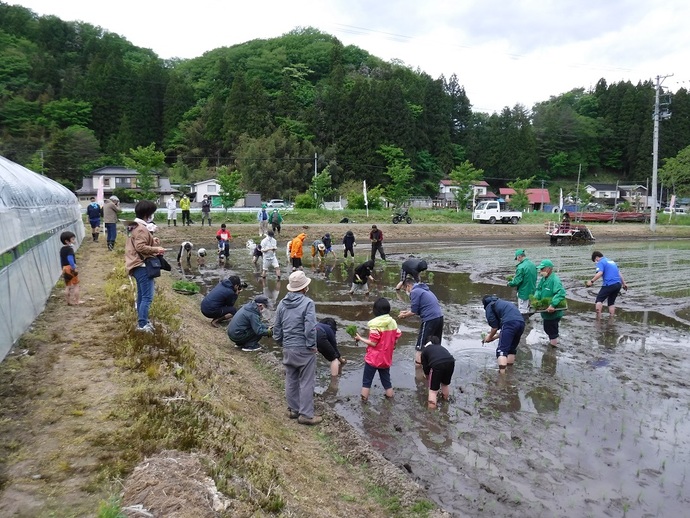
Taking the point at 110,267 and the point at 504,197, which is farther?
the point at 504,197

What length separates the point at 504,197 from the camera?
75625 mm

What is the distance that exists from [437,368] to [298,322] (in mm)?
1999

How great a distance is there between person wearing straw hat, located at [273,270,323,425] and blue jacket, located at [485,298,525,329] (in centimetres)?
357

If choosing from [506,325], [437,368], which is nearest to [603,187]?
[506,325]

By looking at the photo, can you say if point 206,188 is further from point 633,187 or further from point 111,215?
point 633,187

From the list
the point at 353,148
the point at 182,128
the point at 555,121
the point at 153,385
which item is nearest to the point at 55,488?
the point at 153,385

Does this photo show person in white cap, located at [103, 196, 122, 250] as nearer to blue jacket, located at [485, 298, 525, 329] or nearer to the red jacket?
the red jacket

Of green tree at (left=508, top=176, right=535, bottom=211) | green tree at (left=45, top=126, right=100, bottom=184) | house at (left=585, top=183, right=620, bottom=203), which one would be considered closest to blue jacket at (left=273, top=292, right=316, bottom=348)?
green tree at (left=508, top=176, right=535, bottom=211)

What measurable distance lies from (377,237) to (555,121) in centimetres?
8128

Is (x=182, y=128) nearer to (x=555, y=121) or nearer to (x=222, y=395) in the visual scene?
(x=555, y=121)

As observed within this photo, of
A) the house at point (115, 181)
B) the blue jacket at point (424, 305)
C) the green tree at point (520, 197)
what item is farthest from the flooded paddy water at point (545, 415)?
the house at point (115, 181)

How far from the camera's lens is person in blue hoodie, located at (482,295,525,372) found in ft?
26.0

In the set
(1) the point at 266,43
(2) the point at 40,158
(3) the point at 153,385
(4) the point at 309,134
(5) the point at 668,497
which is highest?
(1) the point at 266,43

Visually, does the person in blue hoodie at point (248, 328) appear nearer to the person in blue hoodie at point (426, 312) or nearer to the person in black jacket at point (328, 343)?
the person in black jacket at point (328, 343)
